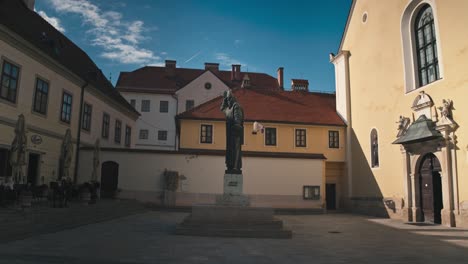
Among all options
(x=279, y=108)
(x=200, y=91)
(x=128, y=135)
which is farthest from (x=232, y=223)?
(x=200, y=91)

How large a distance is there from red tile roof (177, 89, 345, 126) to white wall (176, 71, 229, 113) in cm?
1227

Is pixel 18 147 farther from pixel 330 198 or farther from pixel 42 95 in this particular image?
pixel 330 198

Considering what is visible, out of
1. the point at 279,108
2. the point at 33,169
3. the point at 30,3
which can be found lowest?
the point at 33,169

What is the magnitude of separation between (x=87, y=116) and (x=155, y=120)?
21.3 m

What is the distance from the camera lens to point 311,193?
25.0m

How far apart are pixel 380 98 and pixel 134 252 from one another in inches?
763

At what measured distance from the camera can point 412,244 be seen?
443 inches

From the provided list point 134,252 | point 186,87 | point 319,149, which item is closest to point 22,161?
point 134,252

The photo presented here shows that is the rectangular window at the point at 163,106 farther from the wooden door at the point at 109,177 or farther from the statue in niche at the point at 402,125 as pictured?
the statue in niche at the point at 402,125

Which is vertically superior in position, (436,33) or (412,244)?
(436,33)

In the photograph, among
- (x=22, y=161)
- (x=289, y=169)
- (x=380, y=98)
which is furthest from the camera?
(x=289, y=169)

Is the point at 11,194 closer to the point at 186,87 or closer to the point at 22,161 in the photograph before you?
the point at 22,161

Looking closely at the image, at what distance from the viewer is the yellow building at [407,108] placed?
17.0m

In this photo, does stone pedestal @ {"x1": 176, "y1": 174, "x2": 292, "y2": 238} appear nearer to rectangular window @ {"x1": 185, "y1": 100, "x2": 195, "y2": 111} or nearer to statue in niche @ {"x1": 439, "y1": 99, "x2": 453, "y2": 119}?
statue in niche @ {"x1": 439, "y1": 99, "x2": 453, "y2": 119}
